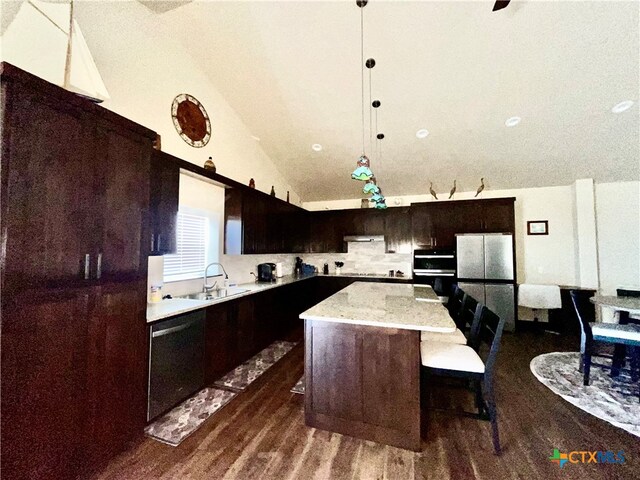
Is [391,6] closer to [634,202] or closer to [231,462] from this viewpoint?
[231,462]

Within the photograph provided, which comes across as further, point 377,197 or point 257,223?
point 257,223

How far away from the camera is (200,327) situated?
92.0 inches

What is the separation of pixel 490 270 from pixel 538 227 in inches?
54.7

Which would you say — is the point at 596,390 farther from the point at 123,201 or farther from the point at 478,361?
the point at 123,201

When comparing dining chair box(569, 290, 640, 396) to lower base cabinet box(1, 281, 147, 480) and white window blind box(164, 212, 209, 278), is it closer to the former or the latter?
lower base cabinet box(1, 281, 147, 480)

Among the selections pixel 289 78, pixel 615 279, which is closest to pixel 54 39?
pixel 289 78

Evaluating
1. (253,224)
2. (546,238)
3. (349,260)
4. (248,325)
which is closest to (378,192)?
(253,224)

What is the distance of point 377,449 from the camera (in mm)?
1713

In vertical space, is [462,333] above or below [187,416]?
above

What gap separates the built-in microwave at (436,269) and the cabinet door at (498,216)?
0.78 meters

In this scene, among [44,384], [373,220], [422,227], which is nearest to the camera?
[44,384]

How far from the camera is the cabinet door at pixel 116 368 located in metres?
1.50

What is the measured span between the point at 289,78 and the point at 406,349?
3.17 metres

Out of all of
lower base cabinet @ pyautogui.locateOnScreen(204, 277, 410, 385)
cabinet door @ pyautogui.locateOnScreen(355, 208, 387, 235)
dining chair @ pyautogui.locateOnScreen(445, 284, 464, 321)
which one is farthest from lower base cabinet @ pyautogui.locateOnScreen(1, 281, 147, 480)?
cabinet door @ pyautogui.locateOnScreen(355, 208, 387, 235)
